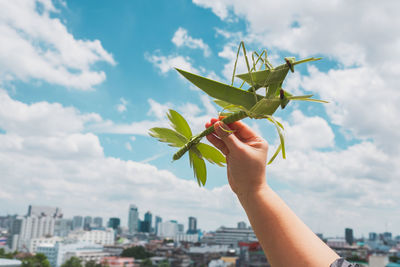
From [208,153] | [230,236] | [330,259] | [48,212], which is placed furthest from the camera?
[48,212]

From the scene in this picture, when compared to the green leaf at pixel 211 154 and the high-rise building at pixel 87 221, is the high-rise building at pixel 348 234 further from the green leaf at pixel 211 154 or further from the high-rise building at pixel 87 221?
the green leaf at pixel 211 154

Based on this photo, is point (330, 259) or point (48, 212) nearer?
point (330, 259)

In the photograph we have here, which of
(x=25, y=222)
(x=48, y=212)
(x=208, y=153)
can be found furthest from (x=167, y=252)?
(x=48, y=212)

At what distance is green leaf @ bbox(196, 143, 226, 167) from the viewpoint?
0.92 metres

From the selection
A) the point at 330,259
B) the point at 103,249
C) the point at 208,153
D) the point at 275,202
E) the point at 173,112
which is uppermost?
the point at 173,112

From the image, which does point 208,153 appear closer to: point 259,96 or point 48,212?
point 259,96

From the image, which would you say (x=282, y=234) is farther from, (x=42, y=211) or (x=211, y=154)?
(x=42, y=211)

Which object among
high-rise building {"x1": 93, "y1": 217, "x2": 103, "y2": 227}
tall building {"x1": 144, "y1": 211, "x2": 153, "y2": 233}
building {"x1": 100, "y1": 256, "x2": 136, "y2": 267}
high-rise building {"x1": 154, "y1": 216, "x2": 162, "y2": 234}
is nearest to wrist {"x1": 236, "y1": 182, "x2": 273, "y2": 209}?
building {"x1": 100, "y1": 256, "x2": 136, "y2": 267}

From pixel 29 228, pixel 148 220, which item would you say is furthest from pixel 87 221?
pixel 29 228

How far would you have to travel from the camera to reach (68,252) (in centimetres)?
4309

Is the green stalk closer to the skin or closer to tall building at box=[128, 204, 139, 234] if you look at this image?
the skin

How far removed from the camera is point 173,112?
0.91m

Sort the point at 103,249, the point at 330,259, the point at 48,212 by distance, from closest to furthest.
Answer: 1. the point at 330,259
2. the point at 103,249
3. the point at 48,212

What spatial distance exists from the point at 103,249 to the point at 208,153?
52066mm
